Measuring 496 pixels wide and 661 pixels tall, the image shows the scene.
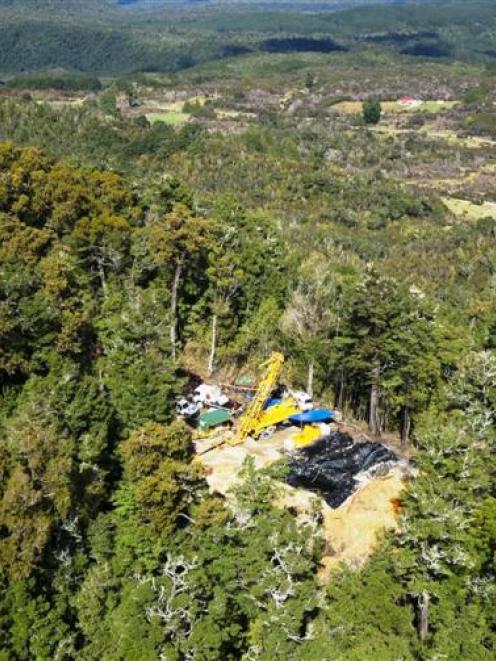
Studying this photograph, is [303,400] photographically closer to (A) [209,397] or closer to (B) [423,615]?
(A) [209,397]

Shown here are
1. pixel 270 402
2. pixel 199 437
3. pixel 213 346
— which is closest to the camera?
pixel 199 437

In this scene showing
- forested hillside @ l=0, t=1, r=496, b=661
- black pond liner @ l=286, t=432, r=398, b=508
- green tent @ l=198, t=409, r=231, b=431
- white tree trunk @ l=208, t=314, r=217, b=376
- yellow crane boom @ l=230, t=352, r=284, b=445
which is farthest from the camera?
white tree trunk @ l=208, t=314, r=217, b=376

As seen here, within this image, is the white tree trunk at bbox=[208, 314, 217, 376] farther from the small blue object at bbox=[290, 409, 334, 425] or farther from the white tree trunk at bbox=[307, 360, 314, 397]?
the small blue object at bbox=[290, 409, 334, 425]

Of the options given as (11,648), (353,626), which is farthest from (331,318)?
(11,648)

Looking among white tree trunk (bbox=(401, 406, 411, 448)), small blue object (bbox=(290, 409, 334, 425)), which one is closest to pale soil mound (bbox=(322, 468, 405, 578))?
white tree trunk (bbox=(401, 406, 411, 448))

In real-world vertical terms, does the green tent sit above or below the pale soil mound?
above

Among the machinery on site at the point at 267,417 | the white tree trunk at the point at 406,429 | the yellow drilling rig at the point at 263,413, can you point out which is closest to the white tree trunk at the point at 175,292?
the machinery on site at the point at 267,417

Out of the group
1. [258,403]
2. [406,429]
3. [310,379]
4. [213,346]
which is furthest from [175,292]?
[406,429]
